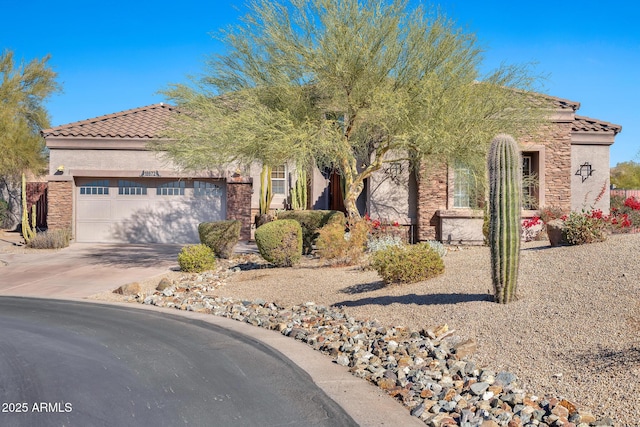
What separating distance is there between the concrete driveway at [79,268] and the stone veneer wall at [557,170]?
1177cm

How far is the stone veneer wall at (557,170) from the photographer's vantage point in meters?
19.4

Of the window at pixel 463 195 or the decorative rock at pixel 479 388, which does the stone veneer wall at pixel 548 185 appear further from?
the decorative rock at pixel 479 388

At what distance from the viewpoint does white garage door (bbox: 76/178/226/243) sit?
22.5 metres

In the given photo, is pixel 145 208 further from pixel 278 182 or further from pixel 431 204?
pixel 431 204

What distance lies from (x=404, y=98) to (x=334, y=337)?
755 centimetres

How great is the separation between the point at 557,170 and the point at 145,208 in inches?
564

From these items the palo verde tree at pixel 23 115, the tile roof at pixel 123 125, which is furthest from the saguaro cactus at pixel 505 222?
the palo verde tree at pixel 23 115

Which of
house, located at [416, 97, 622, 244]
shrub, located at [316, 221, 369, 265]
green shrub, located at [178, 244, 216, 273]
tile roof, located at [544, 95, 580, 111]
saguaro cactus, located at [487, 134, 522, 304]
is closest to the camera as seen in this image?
saguaro cactus, located at [487, 134, 522, 304]

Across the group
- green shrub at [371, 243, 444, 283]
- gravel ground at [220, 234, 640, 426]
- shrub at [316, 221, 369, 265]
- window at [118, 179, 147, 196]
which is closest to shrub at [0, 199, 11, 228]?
window at [118, 179, 147, 196]

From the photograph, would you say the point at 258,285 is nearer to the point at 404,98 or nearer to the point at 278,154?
the point at 278,154

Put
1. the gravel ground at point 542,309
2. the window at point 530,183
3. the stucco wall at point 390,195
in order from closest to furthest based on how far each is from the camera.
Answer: the gravel ground at point 542,309 < the window at point 530,183 < the stucco wall at point 390,195

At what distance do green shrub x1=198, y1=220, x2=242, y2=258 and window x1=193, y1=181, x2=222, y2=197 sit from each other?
5.73m

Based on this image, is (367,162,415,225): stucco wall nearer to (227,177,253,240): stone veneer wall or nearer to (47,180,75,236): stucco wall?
(227,177,253,240): stone veneer wall

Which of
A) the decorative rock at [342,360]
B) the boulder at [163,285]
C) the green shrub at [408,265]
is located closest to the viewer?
the decorative rock at [342,360]
